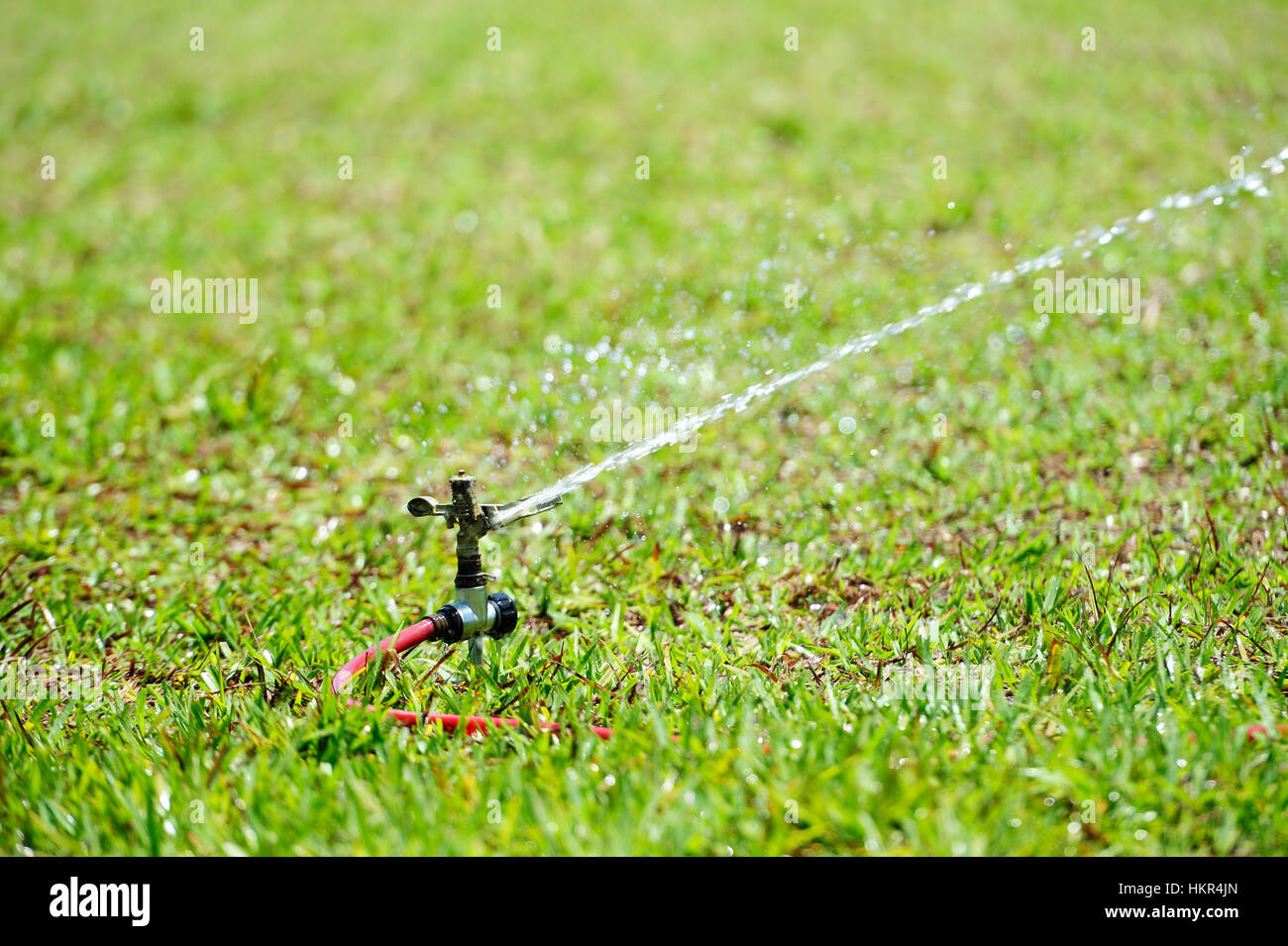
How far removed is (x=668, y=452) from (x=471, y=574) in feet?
4.55

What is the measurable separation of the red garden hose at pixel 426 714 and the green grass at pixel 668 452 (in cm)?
6

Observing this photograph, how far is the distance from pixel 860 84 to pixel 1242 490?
490 cm

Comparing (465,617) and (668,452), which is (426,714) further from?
(668,452)

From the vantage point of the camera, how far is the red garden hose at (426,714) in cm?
240

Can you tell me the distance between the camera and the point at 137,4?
1020cm

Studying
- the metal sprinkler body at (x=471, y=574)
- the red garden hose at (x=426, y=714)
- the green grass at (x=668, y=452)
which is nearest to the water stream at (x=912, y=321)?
the green grass at (x=668, y=452)

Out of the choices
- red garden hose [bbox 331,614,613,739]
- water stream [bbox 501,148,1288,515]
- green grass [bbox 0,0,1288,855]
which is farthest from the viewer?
water stream [bbox 501,148,1288,515]

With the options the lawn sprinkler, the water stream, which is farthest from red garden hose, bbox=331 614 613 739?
the water stream

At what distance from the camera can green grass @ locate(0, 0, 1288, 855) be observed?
214cm

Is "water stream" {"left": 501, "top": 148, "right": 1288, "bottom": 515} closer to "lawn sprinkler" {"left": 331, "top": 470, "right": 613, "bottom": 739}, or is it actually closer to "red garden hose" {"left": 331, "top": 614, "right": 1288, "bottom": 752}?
"lawn sprinkler" {"left": 331, "top": 470, "right": 613, "bottom": 739}

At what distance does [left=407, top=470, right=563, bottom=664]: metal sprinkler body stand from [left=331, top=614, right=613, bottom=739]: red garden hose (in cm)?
5

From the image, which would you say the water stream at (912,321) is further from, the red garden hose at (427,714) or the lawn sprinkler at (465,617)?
the red garden hose at (427,714)

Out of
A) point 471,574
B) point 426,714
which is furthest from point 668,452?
point 426,714
